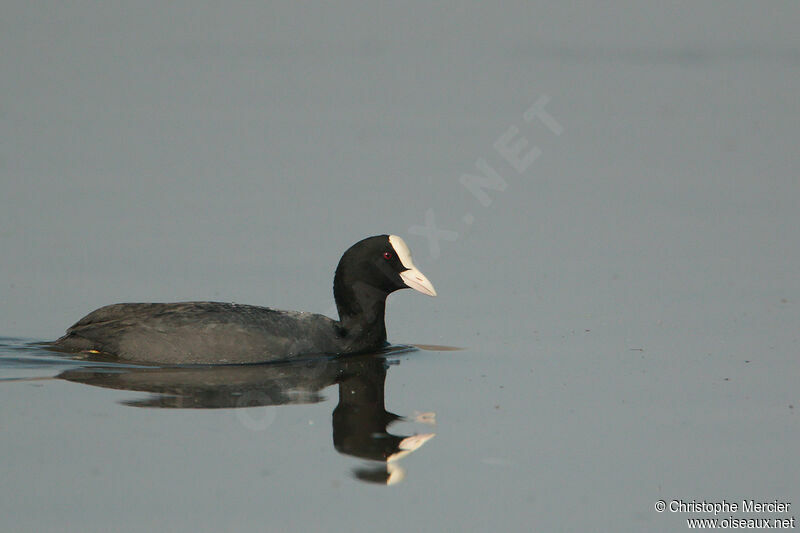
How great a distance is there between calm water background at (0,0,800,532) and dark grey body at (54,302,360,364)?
0.48m

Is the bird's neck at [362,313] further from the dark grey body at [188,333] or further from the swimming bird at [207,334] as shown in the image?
the dark grey body at [188,333]

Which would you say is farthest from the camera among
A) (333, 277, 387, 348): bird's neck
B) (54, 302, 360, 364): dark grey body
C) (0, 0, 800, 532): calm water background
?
(333, 277, 387, 348): bird's neck

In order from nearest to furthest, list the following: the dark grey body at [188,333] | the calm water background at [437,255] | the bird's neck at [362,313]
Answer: the calm water background at [437,255]
the dark grey body at [188,333]
the bird's neck at [362,313]

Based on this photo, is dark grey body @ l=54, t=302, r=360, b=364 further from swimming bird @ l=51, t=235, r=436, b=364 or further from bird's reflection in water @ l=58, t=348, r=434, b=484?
bird's reflection in water @ l=58, t=348, r=434, b=484

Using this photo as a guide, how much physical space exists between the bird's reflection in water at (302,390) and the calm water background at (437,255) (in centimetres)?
14

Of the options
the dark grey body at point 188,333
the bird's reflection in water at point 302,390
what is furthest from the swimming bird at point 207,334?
the bird's reflection in water at point 302,390

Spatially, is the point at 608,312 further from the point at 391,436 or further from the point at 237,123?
the point at 237,123

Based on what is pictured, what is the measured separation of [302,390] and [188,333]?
4.01 feet

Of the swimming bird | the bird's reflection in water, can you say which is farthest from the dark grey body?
the bird's reflection in water

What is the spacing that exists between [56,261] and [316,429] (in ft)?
16.2

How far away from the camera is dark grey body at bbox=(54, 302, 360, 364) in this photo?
9586 mm

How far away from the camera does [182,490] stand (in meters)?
6.64

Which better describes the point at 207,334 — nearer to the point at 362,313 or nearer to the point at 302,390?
the point at 302,390

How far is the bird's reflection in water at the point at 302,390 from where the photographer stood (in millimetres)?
7500
